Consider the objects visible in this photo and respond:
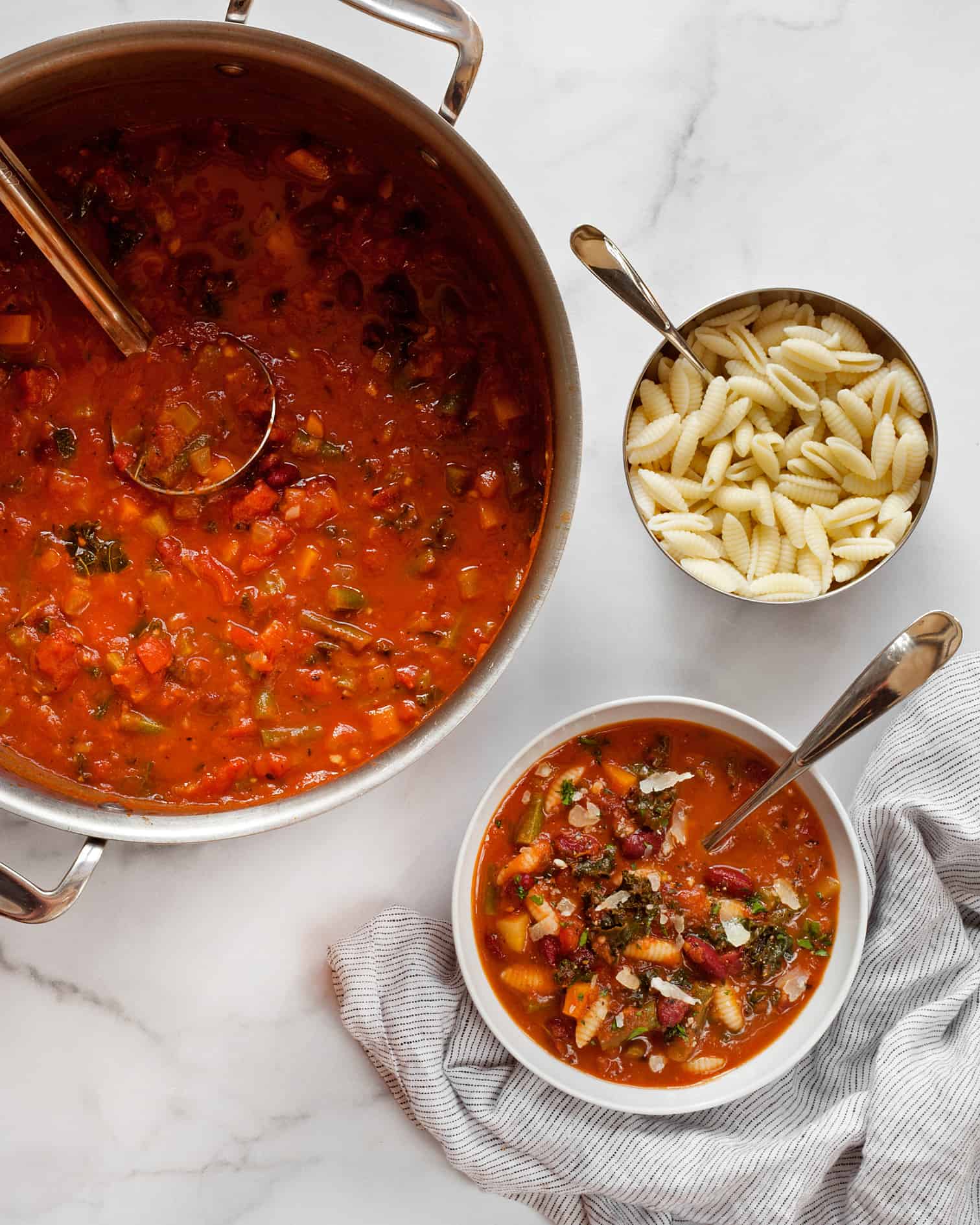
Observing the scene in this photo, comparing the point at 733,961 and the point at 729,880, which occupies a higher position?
the point at 729,880

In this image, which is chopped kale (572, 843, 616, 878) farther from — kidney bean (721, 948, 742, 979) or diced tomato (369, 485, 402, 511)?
→ diced tomato (369, 485, 402, 511)

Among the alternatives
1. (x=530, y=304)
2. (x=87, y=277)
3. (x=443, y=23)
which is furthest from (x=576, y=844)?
(x=443, y=23)

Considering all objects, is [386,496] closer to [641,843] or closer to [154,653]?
[154,653]

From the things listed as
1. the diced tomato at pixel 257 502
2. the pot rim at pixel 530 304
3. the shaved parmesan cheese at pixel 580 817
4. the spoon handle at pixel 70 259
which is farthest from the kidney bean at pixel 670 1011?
the spoon handle at pixel 70 259

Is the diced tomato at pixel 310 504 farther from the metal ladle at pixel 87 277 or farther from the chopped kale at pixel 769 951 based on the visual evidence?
the chopped kale at pixel 769 951

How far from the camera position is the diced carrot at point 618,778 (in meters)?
2.84

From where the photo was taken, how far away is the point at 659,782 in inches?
111

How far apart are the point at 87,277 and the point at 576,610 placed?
1464 millimetres

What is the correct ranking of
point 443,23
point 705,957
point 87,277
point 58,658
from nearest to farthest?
point 443,23 < point 87,277 < point 58,658 < point 705,957

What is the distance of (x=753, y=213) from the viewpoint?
2.99 m

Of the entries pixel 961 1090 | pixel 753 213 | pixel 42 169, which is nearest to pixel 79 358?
pixel 42 169

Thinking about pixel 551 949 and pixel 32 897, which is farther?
pixel 551 949

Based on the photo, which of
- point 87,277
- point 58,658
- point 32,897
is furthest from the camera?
point 58,658

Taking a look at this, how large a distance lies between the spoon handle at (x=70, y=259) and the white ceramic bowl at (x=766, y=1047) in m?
1.41
